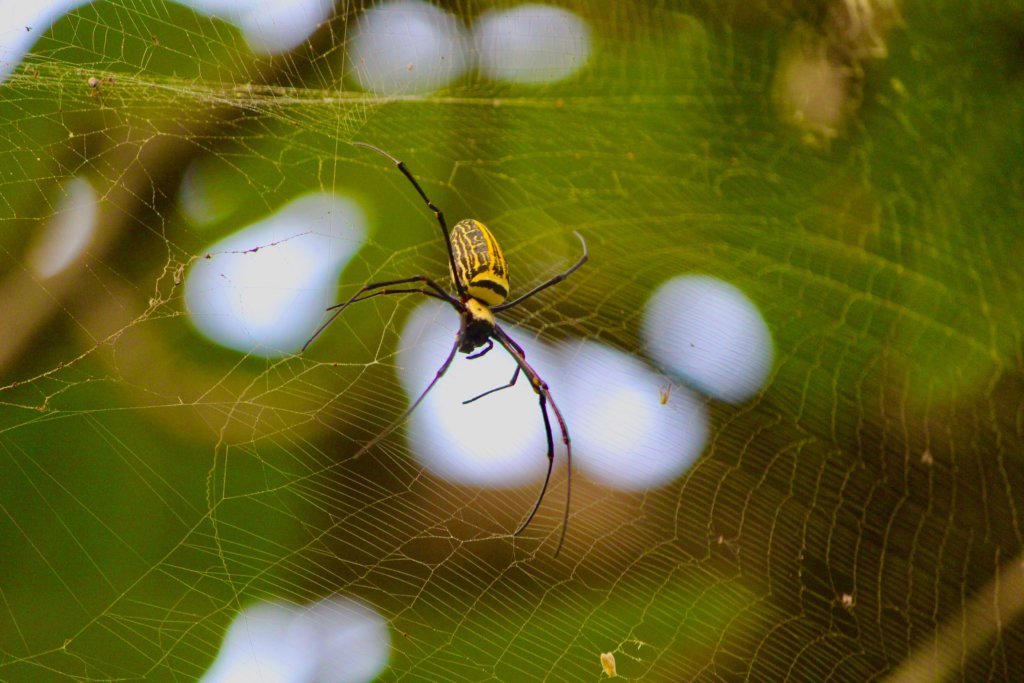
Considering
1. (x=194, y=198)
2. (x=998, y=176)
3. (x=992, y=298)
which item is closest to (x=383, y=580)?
(x=194, y=198)

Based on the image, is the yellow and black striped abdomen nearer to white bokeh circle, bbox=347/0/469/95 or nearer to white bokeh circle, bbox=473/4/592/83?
white bokeh circle, bbox=347/0/469/95

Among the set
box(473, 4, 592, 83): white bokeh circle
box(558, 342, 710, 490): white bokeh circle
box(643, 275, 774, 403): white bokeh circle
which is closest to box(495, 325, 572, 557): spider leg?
box(558, 342, 710, 490): white bokeh circle

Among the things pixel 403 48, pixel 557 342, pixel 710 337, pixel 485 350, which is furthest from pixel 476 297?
pixel 710 337

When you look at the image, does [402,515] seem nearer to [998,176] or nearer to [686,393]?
[686,393]

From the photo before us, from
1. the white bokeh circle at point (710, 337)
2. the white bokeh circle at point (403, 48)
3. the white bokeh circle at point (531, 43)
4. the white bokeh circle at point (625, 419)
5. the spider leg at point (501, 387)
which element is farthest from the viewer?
the white bokeh circle at point (710, 337)

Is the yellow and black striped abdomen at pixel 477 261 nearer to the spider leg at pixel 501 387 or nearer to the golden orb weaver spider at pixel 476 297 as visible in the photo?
the golden orb weaver spider at pixel 476 297

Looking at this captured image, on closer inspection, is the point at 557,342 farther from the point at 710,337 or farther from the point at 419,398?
the point at 419,398

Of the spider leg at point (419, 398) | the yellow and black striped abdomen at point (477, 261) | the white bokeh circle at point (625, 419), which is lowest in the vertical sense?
the white bokeh circle at point (625, 419)

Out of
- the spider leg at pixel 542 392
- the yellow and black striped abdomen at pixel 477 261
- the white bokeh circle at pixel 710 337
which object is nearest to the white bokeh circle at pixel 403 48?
the yellow and black striped abdomen at pixel 477 261
